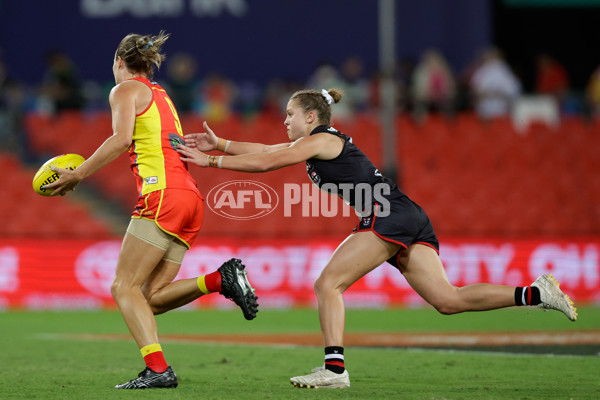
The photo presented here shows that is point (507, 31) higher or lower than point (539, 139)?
higher

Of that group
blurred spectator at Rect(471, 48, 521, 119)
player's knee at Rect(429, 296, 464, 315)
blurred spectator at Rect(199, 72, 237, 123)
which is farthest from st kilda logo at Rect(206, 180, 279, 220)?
blurred spectator at Rect(471, 48, 521, 119)

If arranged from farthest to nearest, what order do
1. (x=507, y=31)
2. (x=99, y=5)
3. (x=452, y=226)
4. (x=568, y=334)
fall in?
1. (x=507, y=31)
2. (x=99, y=5)
3. (x=452, y=226)
4. (x=568, y=334)

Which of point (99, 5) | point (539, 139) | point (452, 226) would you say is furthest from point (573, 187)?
point (99, 5)

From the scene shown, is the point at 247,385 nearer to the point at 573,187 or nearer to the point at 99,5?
the point at 573,187

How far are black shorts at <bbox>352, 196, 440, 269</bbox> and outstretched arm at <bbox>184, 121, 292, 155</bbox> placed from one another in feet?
2.81

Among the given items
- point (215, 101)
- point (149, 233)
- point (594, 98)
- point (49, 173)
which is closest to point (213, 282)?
point (149, 233)

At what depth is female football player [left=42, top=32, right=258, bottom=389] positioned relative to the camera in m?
6.02

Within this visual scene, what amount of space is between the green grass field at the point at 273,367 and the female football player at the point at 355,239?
52 cm

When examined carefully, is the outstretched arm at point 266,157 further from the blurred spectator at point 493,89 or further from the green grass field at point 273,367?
the blurred spectator at point 493,89

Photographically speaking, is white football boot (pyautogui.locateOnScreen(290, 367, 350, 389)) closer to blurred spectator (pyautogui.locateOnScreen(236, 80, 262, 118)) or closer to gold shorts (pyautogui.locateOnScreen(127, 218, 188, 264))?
gold shorts (pyautogui.locateOnScreen(127, 218, 188, 264))

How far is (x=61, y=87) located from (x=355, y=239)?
38.6 ft

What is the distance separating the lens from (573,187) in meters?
17.0

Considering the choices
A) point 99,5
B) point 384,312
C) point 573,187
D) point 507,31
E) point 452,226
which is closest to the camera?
point 384,312

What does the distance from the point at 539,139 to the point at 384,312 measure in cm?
592
